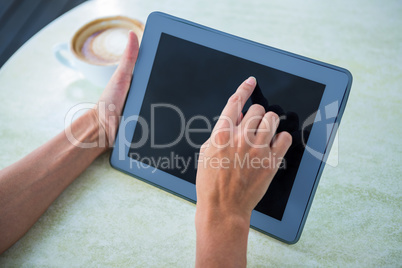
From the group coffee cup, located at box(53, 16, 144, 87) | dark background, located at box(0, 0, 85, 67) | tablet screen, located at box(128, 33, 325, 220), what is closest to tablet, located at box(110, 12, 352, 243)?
tablet screen, located at box(128, 33, 325, 220)

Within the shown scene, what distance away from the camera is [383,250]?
0.58 m

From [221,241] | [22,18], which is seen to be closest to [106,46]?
[221,241]

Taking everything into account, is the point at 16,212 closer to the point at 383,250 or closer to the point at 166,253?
the point at 166,253

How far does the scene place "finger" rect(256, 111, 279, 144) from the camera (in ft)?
1.91

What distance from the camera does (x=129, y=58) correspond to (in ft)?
2.37

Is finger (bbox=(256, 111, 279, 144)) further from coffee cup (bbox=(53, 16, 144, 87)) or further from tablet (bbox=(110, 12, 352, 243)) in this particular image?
coffee cup (bbox=(53, 16, 144, 87))

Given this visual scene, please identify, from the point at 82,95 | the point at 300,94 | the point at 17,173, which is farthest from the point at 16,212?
the point at 300,94

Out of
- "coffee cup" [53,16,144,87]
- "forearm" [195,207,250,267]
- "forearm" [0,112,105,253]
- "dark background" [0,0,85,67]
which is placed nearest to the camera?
"forearm" [195,207,250,267]

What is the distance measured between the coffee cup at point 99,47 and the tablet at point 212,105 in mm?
141

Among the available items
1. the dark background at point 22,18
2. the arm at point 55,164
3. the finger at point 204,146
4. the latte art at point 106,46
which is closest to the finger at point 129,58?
the arm at point 55,164

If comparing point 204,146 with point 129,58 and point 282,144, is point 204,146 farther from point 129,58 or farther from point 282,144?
point 129,58

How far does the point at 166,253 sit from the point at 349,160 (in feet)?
1.27

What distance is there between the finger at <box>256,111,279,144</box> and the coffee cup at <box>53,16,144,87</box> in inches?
14.9

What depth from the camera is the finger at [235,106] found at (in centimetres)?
60
